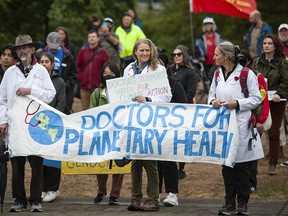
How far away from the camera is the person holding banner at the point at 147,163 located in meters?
Result: 11.8

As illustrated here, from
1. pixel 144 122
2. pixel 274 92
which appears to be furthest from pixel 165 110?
pixel 274 92

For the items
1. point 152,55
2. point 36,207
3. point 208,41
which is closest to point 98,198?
point 36,207

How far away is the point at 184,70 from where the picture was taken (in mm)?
13844

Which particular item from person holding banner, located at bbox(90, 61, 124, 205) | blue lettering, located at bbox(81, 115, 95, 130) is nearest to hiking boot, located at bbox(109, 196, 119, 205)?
person holding banner, located at bbox(90, 61, 124, 205)

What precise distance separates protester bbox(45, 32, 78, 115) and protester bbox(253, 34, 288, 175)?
9.73 ft

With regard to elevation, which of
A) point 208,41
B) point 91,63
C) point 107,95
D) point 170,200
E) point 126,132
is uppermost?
point 208,41

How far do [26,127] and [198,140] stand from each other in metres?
2.10

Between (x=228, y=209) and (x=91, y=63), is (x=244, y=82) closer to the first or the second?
(x=228, y=209)

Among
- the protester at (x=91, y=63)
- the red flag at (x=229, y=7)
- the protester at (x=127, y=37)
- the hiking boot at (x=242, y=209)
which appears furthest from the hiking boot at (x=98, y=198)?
the protester at (x=127, y=37)

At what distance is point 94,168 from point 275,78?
3150 millimetres

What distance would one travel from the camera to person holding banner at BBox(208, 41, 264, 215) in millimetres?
11227

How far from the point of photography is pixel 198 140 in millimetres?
11594

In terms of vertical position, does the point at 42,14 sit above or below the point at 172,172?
above

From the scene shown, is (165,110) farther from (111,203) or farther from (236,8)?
(236,8)
